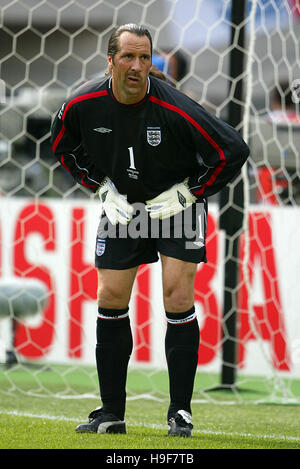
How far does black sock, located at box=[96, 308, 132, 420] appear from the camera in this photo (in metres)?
2.89

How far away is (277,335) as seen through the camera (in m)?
4.89

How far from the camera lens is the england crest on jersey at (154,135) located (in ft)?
9.28

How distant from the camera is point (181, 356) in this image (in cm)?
287

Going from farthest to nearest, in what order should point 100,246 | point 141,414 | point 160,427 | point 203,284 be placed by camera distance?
point 203,284 → point 141,414 → point 160,427 → point 100,246

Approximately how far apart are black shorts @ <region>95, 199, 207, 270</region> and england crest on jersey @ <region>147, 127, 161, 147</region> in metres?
0.24

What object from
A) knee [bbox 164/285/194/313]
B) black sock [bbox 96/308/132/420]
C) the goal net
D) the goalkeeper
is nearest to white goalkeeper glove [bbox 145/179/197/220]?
the goalkeeper

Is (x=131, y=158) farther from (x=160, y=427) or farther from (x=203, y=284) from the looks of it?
(x=203, y=284)

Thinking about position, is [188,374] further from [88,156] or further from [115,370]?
[88,156]

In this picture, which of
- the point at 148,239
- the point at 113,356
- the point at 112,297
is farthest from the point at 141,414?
the point at 148,239

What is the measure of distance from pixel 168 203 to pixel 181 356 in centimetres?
54

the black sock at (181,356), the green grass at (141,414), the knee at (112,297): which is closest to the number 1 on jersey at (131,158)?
the knee at (112,297)

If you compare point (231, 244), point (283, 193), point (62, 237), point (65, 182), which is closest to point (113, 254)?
point (231, 244)

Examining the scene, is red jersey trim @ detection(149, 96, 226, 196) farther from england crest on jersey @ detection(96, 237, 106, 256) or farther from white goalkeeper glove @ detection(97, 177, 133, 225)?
england crest on jersey @ detection(96, 237, 106, 256)
